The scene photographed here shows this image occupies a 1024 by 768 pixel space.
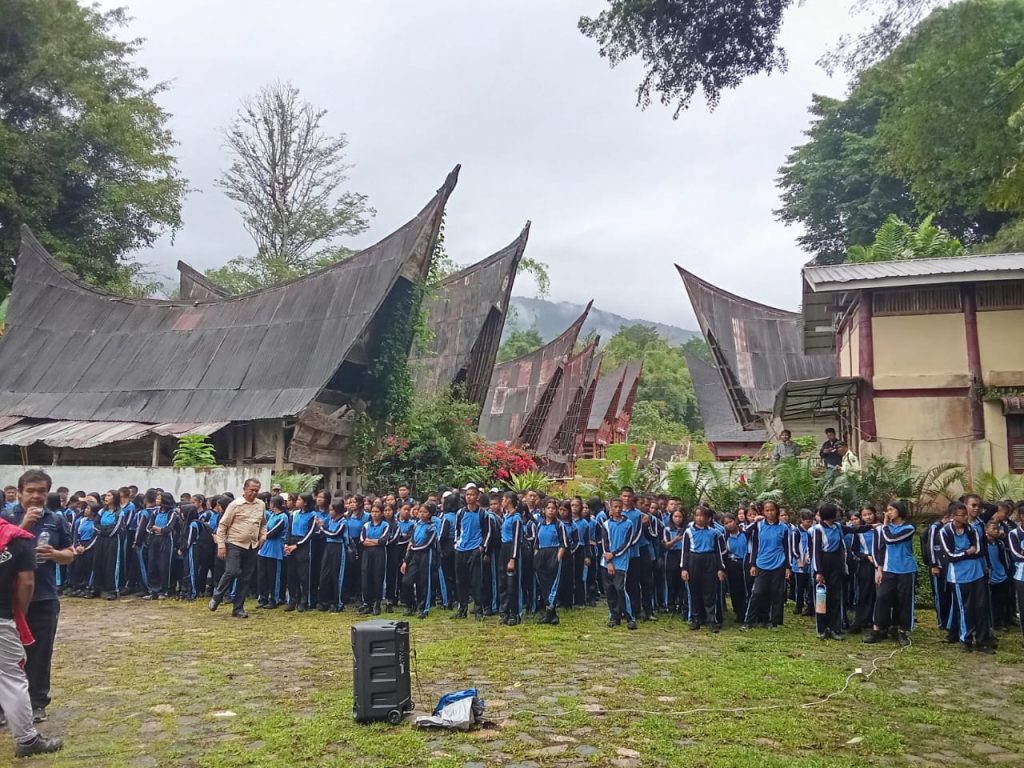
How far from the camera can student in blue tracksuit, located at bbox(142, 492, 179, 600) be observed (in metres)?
12.9

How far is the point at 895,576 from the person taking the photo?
9.22 m

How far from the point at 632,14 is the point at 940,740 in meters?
6.40

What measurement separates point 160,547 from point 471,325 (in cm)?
1186

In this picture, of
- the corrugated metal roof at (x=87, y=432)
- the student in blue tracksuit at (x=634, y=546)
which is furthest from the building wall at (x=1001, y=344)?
the corrugated metal roof at (x=87, y=432)

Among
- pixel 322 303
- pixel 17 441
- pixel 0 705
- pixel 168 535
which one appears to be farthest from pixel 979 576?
pixel 17 441

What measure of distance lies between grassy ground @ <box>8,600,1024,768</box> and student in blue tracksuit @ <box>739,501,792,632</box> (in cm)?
52

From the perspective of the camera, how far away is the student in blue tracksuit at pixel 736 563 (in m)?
10.7

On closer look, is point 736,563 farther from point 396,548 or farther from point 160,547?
point 160,547

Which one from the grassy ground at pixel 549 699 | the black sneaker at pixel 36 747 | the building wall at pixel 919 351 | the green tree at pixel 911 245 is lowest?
the grassy ground at pixel 549 699

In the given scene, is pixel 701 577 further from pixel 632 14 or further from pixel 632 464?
pixel 632 14

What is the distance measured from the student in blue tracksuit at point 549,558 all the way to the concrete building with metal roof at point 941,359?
22.1ft

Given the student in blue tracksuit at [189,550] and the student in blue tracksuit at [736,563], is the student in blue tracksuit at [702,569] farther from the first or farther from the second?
the student in blue tracksuit at [189,550]

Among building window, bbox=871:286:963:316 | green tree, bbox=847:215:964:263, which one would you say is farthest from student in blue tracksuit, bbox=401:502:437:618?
green tree, bbox=847:215:964:263

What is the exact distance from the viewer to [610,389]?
4734 cm
